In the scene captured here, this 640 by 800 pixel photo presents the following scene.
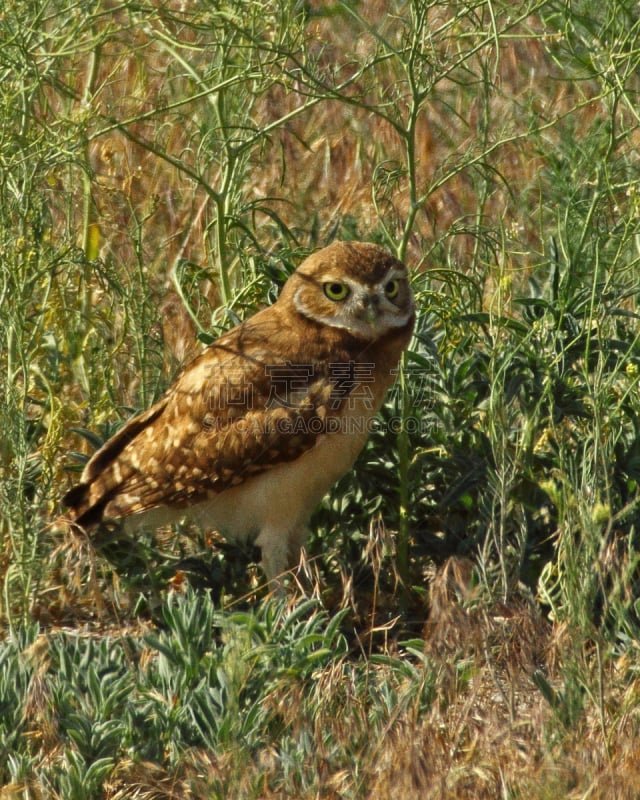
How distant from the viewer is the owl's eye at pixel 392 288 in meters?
4.11

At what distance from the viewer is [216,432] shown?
13.6 feet

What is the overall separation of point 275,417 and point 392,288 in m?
0.62

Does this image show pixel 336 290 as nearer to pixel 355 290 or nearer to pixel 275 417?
pixel 355 290

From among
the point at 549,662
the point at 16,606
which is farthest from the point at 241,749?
the point at 16,606

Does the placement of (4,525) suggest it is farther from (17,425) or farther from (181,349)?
(181,349)

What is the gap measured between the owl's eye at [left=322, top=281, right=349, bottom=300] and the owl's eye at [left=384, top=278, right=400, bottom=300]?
145 mm

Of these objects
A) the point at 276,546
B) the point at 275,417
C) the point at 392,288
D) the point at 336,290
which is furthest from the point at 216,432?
the point at 392,288

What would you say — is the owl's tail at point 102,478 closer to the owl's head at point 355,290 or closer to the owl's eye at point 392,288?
the owl's head at point 355,290

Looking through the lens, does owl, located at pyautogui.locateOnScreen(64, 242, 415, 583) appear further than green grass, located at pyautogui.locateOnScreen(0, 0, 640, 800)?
Yes

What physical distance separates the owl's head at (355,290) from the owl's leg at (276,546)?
76cm

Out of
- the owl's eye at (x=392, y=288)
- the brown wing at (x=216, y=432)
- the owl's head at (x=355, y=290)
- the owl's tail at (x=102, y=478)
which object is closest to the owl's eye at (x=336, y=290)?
the owl's head at (x=355, y=290)

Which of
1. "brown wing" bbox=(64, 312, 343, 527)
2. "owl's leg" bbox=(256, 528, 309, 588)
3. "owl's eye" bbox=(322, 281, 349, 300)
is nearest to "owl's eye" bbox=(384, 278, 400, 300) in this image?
"owl's eye" bbox=(322, 281, 349, 300)

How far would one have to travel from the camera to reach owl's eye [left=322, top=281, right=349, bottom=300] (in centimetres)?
414

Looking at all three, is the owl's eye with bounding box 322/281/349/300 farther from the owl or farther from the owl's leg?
the owl's leg
